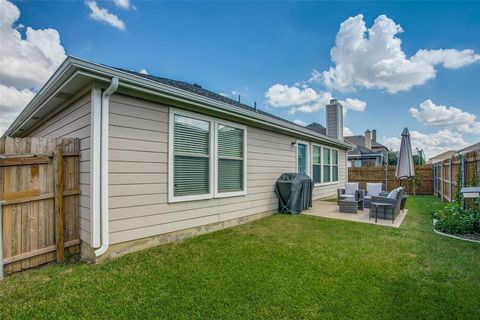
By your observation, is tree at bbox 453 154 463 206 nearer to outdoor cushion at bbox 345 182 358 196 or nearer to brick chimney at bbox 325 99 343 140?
outdoor cushion at bbox 345 182 358 196

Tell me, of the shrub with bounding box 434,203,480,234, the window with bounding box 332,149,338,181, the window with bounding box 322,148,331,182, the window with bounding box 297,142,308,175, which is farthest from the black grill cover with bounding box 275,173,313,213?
the window with bounding box 332,149,338,181

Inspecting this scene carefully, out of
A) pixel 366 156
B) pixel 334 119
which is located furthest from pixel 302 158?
pixel 366 156

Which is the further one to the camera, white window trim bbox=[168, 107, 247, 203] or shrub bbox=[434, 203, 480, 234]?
shrub bbox=[434, 203, 480, 234]

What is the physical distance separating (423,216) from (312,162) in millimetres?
3812

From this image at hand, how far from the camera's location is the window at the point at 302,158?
8.45 metres

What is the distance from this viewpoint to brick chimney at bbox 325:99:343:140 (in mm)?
12312

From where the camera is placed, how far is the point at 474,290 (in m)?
2.59

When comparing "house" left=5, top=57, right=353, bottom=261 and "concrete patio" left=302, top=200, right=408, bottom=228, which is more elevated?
"house" left=5, top=57, right=353, bottom=261

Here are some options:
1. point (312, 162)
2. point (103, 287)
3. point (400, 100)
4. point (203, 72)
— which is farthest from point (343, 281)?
point (400, 100)

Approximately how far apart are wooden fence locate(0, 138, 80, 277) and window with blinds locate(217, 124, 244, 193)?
2654mm

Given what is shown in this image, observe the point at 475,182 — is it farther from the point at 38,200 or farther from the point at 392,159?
the point at 392,159

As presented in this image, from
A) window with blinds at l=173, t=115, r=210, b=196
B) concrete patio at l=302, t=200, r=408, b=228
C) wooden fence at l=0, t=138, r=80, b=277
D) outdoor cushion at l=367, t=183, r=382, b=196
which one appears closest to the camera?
wooden fence at l=0, t=138, r=80, b=277

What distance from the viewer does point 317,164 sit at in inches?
383

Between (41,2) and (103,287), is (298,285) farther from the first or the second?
(41,2)
